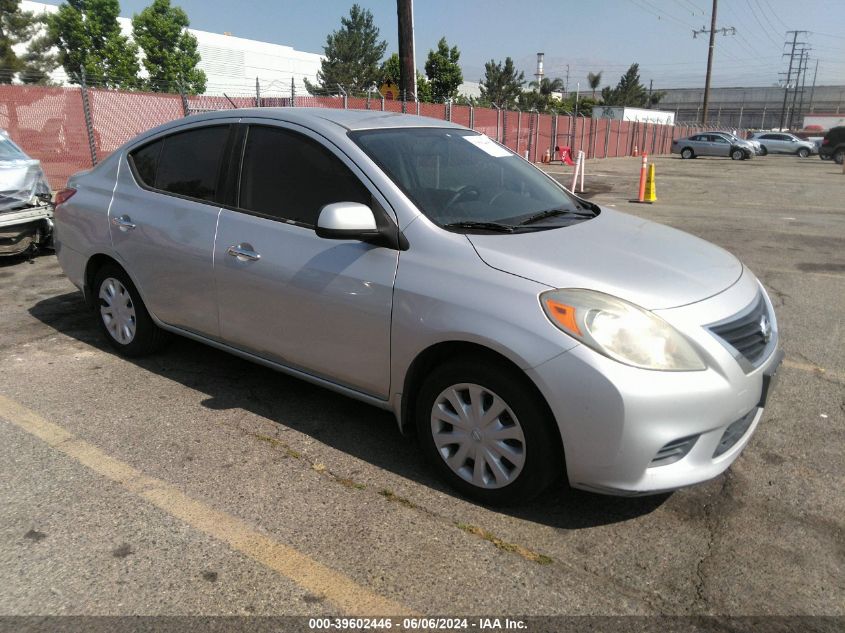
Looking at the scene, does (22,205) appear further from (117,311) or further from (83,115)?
(83,115)

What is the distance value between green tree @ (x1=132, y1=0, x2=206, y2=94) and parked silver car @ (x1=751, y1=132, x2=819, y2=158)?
1682 inches

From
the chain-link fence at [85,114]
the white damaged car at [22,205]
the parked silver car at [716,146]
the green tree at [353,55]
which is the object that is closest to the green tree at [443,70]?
the green tree at [353,55]

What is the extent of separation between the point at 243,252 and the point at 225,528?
152 cm

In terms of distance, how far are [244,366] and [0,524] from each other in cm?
199

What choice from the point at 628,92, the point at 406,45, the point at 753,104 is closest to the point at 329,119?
the point at 406,45

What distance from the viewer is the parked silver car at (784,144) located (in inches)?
1646

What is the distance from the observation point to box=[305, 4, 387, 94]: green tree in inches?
2613

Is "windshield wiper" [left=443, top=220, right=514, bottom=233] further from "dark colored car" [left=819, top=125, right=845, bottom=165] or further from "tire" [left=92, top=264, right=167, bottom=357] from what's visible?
"dark colored car" [left=819, top=125, right=845, bottom=165]

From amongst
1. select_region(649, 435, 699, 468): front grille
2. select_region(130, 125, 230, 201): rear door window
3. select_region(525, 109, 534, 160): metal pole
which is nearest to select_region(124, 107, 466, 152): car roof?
select_region(130, 125, 230, 201): rear door window

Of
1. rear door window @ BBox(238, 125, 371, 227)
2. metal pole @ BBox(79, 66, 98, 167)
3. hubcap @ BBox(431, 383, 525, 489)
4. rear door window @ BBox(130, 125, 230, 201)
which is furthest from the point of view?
metal pole @ BBox(79, 66, 98, 167)

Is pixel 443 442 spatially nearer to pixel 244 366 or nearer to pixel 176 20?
pixel 244 366

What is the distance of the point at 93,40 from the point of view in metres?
50.4

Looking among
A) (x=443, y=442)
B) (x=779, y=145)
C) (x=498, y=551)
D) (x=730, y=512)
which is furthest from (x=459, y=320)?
(x=779, y=145)

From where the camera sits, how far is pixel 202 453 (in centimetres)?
342
